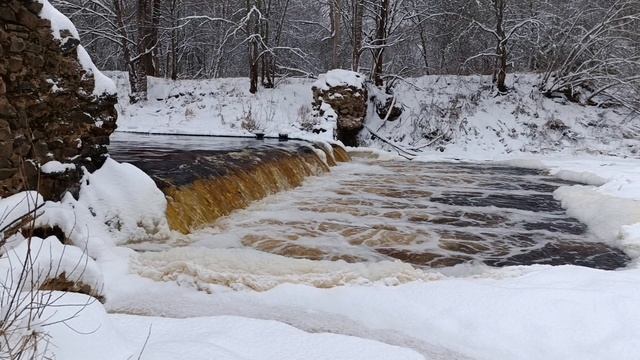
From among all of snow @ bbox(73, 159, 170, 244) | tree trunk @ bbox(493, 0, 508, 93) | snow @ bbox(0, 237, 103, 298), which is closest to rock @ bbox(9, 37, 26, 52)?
snow @ bbox(73, 159, 170, 244)

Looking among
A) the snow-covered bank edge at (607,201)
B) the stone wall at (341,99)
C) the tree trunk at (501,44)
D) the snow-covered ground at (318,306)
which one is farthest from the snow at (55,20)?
the tree trunk at (501,44)

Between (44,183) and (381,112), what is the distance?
45.6 feet

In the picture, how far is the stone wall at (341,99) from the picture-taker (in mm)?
14945

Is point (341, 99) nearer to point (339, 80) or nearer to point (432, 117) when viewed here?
point (339, 80)

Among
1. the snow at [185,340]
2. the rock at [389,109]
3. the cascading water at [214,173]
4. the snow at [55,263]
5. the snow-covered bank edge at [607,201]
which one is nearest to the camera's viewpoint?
the snow at [185,340]

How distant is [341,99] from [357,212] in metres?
9.01

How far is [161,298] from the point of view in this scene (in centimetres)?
331

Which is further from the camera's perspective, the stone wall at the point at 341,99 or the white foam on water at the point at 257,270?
the stone wall at the point at 341,99

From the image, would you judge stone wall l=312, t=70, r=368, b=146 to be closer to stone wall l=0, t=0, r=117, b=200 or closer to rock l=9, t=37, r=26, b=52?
stone wall l=0, t=0, r=117, b=200

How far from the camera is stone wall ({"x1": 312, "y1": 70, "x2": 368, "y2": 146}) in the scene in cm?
1495

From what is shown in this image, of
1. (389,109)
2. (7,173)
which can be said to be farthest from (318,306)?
(389,109)

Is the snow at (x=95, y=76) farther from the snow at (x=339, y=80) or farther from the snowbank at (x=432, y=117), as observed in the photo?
the snow at (x=339, y=80)

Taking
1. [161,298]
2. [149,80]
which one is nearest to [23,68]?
[161,298]

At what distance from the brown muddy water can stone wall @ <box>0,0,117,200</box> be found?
1.16 m
